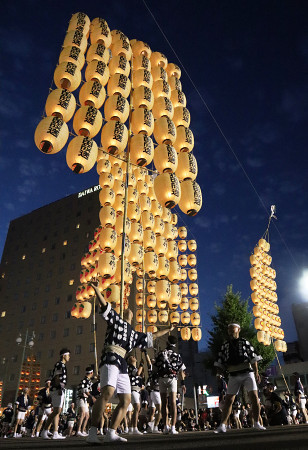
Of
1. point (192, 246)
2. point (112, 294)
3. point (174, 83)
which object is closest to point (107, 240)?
point (112, 294)

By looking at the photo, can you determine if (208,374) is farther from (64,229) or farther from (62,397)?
(62,397)

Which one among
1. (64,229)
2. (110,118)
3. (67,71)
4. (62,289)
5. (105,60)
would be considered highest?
(64,229)

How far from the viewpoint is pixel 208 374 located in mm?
59875

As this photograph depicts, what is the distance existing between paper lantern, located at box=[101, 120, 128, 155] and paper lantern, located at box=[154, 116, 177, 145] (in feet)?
5.41

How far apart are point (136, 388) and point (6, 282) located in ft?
172

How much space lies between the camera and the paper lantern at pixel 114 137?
42.4 ft

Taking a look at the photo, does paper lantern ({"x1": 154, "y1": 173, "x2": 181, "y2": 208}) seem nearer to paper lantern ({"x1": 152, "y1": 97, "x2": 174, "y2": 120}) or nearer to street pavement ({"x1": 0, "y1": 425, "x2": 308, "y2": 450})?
paper lantern ({"x1": 152, "y1": 97, "x2": 174, "y2": 120})

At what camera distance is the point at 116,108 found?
13203 mm

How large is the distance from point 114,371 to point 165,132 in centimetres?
1111

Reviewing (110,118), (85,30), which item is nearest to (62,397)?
(110,118)

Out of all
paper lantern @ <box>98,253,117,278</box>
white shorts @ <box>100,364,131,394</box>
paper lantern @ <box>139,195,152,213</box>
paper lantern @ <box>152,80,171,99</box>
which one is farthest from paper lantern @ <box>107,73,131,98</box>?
white shorts @ <box>100,364,131,394</box>

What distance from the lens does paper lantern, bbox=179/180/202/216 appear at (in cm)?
1385

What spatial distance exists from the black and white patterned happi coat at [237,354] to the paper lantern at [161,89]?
12.2 metres

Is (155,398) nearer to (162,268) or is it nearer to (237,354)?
(237,354)
